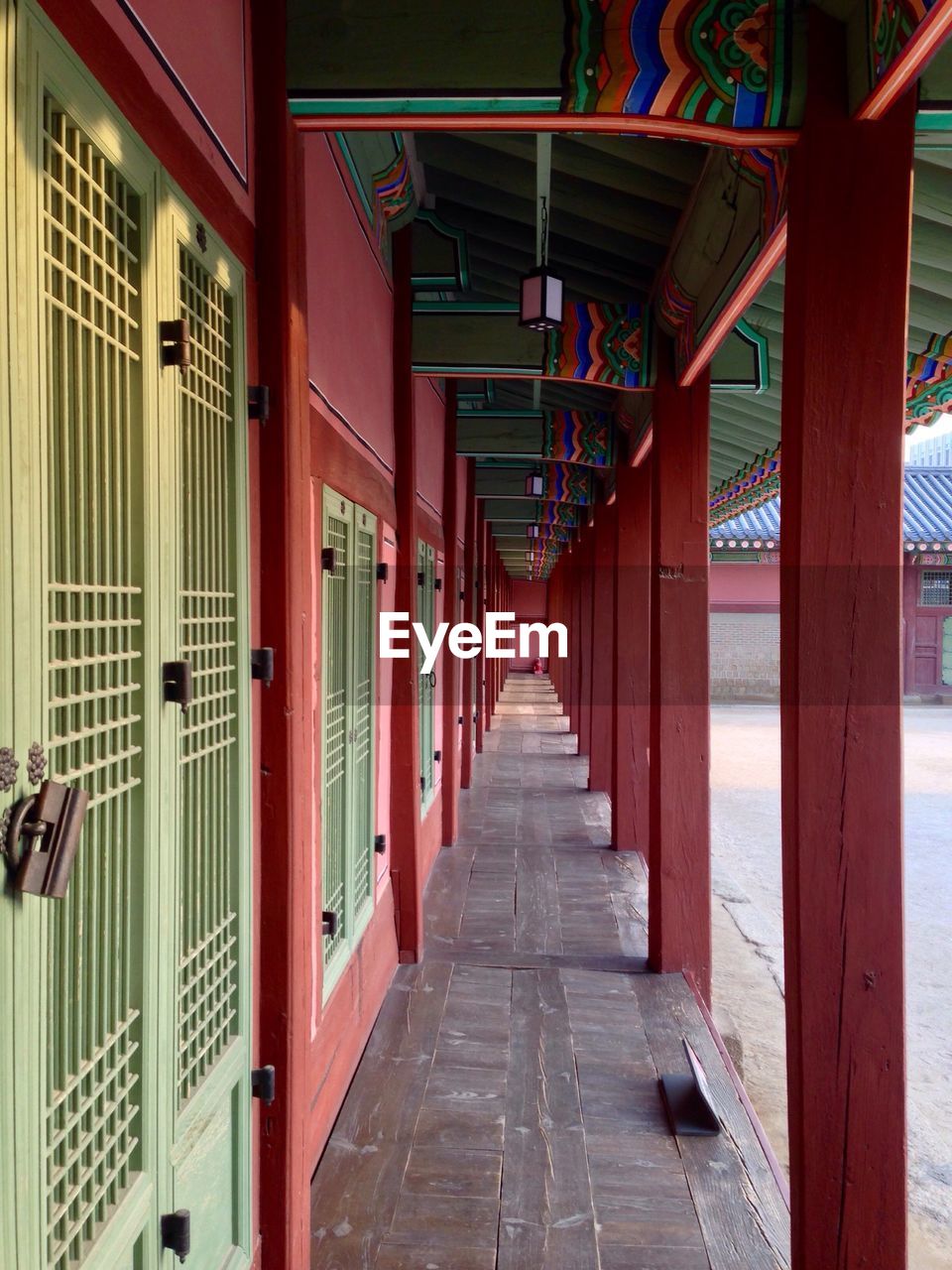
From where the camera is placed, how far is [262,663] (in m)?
2.07

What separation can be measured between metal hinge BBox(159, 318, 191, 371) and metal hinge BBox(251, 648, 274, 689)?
72 cm

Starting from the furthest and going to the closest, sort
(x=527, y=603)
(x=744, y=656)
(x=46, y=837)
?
(x=527, y=603) < (x=744, y=656) < (x=46, y=837)

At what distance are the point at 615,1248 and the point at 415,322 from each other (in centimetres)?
390

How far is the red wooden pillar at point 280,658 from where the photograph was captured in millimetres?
2074

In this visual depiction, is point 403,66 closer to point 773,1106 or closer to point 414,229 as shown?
point 414,229

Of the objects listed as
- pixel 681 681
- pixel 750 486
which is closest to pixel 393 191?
pixel 681 681

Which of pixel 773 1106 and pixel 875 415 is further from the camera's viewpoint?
pixel 773 1106

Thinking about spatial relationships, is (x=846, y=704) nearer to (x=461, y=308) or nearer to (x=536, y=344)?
(x=536, y=344)

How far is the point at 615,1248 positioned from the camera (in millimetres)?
2404

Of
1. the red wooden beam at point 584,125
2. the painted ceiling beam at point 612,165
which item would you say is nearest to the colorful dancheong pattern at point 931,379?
the painted ceiling beam at point 612,165

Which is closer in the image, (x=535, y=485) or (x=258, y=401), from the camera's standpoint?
(x=258, y=401)

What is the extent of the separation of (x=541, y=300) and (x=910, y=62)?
5.25 ft

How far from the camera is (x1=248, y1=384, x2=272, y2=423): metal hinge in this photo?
2.05 meters

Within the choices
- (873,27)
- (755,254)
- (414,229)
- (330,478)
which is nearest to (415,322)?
(414,229)
